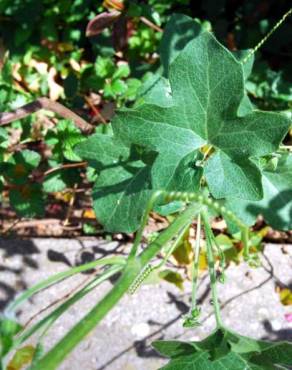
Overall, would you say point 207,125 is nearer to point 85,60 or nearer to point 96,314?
point 96,314

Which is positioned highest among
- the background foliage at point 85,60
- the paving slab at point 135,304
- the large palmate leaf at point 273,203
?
the background foliage at point 85,60

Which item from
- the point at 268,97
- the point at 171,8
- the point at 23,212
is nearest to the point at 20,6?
the point at 171,8

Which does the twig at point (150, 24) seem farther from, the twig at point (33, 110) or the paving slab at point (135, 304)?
the paving slab at point (135, 304)

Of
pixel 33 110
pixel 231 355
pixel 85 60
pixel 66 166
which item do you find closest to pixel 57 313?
pixel 231 355

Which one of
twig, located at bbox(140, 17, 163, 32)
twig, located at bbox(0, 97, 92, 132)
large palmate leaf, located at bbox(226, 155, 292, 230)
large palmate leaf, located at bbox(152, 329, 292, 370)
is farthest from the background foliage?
large palmate leaf, located at bbox(152, 329, 292, 370)

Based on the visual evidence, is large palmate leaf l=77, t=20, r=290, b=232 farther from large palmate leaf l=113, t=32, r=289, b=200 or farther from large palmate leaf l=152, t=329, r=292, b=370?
large palmate leaf l=152, t=329, r=292, b=370

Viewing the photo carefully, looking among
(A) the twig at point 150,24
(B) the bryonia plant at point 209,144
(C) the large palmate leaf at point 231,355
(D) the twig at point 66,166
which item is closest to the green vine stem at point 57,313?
(B) the bryonia plant at point 209,144

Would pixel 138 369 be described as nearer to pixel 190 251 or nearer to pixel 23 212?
pixel 190 251
